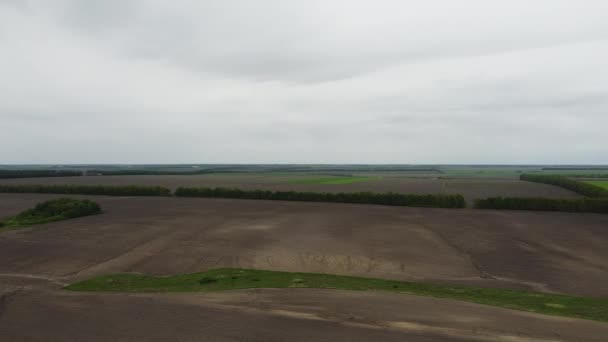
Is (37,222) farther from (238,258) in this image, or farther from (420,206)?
(420,206)

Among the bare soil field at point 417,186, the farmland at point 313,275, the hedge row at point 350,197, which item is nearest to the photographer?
the farmland at point 313,275

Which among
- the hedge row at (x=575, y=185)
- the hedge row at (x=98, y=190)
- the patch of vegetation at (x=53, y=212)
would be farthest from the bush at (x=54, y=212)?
the hedge row at (x=575, y=185)

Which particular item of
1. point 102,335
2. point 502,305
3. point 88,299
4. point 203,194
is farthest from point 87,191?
point 502,305

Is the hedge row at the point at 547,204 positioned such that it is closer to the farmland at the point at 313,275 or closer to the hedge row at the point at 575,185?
the farmland at the point at 313,275

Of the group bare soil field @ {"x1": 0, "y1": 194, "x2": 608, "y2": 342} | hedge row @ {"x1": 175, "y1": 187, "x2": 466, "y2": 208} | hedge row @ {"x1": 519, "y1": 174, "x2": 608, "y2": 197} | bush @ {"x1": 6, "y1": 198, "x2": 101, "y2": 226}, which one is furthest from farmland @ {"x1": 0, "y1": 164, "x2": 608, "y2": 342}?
hedge row @ {"x1": 519, "y1": 174, "x2": 608, "y2": 197}

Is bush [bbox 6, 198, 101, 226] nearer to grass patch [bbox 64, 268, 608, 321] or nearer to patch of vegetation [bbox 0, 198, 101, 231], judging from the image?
patch of vegetation [bbox 0, 198, 101, 231]

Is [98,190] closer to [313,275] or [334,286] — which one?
[313,275]

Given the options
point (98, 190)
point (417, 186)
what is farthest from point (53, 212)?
point (417, 186)
